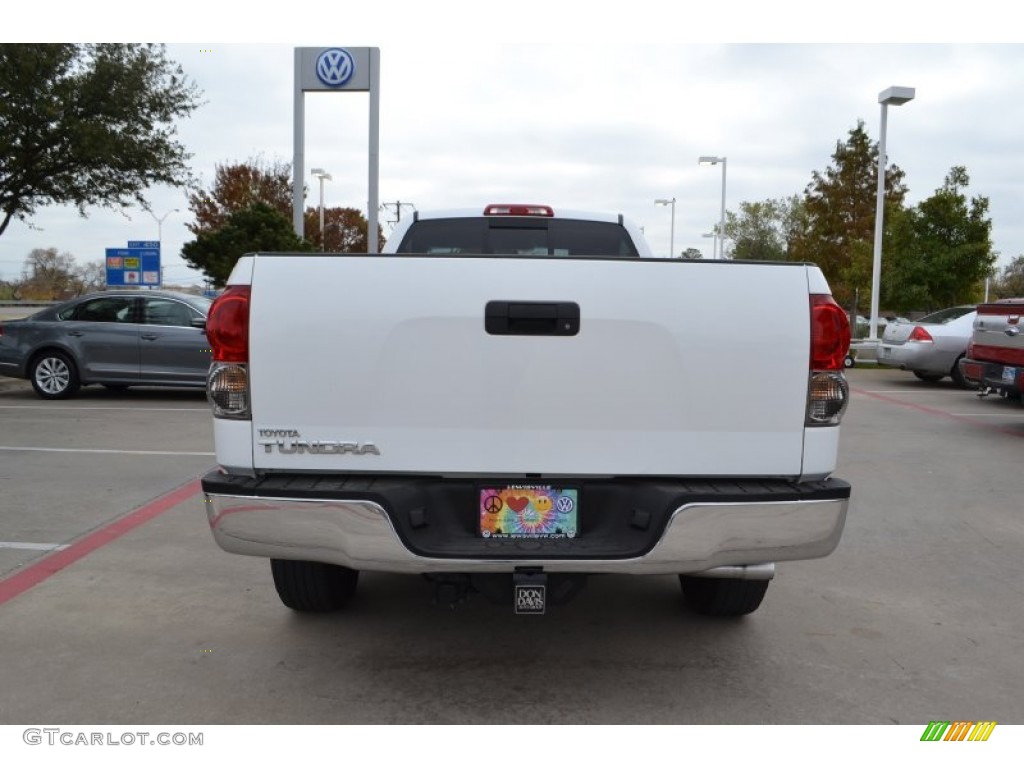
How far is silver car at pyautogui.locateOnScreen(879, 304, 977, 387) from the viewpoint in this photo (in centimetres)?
1586

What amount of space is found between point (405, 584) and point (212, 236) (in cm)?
2042

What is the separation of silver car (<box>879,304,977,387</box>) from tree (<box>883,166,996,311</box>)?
728 centimetres

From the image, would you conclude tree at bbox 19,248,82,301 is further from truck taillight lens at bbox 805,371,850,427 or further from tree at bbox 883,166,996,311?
truck taillight lens at bbox 805,371,850,427

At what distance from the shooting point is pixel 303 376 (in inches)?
126

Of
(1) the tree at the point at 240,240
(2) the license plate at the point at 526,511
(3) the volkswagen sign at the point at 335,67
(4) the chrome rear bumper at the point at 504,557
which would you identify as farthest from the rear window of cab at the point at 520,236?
(1) the tree at the point at 240,240

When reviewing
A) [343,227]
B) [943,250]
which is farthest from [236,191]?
[943,250]

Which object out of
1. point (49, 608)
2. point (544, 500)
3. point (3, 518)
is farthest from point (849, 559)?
point (3, 518)

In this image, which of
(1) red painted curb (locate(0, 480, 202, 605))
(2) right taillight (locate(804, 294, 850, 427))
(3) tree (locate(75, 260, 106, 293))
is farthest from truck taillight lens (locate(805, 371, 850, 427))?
(3) tree (locate(75, 260, 106, 293))

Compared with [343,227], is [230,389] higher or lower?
lower

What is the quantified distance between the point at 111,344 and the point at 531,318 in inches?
431

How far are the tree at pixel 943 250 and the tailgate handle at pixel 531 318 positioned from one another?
22.6m

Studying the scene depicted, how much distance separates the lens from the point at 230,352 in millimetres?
3230

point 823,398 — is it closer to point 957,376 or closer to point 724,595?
point 724,595

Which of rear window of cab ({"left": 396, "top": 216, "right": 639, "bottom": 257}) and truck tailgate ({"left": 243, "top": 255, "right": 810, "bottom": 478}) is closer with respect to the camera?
truck tailgate ({"left": 243, "top": 255, "right": 810, "bottom": 478})
